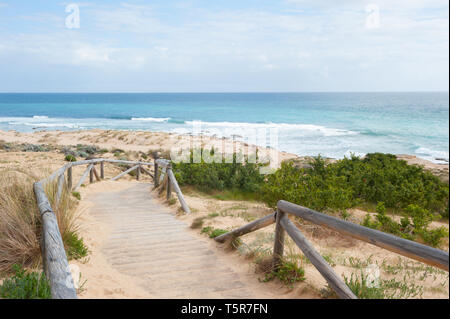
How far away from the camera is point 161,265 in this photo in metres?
4.62

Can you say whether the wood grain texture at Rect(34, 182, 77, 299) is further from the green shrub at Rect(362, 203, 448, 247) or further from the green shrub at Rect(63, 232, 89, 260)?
the green shrub at Rect(362, 203, 448, 247)

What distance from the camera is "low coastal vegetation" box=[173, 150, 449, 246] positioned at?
7.24m

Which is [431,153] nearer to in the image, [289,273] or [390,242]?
[289,273]

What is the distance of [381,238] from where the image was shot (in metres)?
2.74

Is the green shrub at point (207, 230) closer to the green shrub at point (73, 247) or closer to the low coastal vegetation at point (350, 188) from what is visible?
the green shrub at point (73, 247)

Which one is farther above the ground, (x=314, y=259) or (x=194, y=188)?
(x=314, y=259)

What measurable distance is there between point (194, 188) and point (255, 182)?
211cm

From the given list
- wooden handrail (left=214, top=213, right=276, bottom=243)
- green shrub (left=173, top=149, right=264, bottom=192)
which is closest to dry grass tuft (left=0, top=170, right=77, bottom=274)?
wooden handrail (left=214, top=213, right=276, bottom=243)

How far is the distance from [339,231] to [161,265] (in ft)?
8.24

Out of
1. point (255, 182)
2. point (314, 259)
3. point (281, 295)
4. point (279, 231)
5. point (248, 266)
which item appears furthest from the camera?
point (255, 182)

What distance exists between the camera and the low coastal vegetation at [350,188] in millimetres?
7242

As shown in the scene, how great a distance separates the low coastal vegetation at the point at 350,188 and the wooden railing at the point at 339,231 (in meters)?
3.28

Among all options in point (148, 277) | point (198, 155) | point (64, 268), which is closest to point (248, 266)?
point (148, 277)
